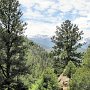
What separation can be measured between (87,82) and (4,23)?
39.5ft

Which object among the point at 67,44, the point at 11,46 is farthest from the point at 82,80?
the point at 67,44

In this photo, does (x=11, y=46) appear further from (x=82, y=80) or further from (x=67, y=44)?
(x=67, y=44)

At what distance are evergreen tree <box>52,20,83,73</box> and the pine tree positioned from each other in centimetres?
3040

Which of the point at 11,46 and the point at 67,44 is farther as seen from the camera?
the point at 67,44

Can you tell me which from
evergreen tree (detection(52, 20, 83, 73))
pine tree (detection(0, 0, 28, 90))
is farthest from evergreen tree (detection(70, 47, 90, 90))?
evergreen tree (detection(52, 20, 83, 73))

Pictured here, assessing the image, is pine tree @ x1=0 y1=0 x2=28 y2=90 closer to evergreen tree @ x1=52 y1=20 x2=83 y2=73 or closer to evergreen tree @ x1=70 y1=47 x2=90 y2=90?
evergreen tree @ x1=70 y1=47 x2=90 y2=90

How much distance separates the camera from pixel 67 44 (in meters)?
68.3

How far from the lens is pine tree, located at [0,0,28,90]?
3672cm

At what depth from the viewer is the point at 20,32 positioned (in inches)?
1492

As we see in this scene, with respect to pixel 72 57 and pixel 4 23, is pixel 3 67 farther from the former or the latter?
pixel 72 57

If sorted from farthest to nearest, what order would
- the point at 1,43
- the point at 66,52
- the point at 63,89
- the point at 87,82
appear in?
the point at 66,52
the point at 63,89
the point at 1,43
the point at 87,82

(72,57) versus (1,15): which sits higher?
(1,15)

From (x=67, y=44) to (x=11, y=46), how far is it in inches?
1272

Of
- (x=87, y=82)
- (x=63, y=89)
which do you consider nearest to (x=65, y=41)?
(x=63, y=89)
